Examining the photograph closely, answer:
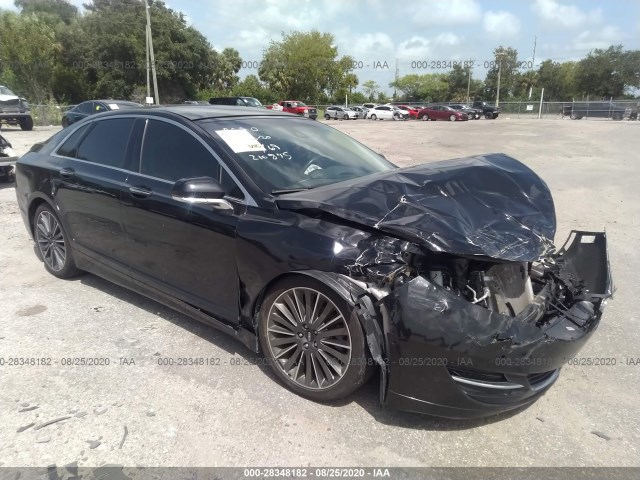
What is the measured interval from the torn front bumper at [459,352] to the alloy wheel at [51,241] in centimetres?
362

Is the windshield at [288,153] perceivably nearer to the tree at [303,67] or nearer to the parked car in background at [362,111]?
the parked car in background at [362,111]

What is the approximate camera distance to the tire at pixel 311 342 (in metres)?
2.66

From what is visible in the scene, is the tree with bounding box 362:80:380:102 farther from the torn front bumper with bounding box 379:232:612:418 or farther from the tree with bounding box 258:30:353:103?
the torn front bumper with bounding box 379:232:612:418

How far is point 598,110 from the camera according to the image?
4153 centimetres

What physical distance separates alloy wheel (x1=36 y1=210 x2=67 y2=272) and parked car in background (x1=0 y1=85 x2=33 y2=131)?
20914 millimetres

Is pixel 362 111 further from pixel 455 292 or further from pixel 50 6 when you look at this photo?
pixel 50 6

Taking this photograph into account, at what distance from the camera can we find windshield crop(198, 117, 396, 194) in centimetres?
329

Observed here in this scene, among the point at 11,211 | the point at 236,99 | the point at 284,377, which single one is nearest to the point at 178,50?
the point at 236,99

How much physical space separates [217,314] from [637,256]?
4912 millimetres

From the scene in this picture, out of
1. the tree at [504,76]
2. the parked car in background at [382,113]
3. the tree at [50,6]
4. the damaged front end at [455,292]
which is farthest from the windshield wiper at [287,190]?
the tree at [50,6]

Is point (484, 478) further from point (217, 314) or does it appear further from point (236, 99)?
point (236, 99)

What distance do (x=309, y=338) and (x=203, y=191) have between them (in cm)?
111

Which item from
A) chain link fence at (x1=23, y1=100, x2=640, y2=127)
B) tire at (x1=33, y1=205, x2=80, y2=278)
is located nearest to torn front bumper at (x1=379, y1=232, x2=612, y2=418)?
tire at (x1=33, y1=205, x2=80, y2=278)

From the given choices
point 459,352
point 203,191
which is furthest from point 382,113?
point 459,352
